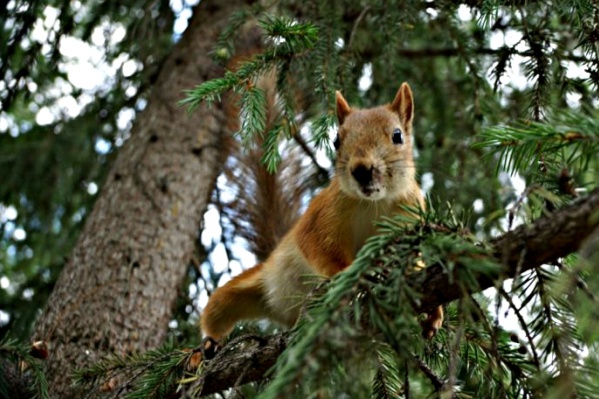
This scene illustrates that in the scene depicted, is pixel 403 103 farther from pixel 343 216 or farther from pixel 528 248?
pixel 528 248

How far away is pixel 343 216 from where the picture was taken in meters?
2.21

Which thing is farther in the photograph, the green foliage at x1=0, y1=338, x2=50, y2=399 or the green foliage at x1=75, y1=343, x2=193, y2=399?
the green foliage at x1=0, y1=338, x2=50, y2=399

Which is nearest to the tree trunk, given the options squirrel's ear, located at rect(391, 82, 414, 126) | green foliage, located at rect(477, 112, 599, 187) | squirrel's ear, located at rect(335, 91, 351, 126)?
squirrel's ear, located at rect(335, 91, 351, 126)

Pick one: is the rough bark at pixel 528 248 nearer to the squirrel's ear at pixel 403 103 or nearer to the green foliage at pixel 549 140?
the green foliage at pixel 549 140

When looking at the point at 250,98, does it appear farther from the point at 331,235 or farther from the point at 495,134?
the point at 495,134

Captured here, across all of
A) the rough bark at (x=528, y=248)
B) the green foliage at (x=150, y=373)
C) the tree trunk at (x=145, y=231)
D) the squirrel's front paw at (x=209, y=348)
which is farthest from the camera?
the tree trunk at (x=145, y=231)

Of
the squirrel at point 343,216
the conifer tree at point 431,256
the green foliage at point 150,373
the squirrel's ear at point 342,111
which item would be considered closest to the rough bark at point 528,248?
the conifer tree at point 431,256

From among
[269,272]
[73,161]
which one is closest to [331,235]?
[269,272]

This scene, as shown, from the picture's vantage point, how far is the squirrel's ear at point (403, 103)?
7.35 feet

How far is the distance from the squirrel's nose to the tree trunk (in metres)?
1.02

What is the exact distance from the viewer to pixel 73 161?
3674mm

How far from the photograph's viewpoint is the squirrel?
1.92 metres

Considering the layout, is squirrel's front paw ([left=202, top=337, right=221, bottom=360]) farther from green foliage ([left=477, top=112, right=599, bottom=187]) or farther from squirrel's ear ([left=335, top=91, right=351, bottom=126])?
green foliage ([left=477, top=112, right=599, bottom=187])

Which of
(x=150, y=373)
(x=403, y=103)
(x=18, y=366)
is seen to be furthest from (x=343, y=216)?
(x=18, y=366)
